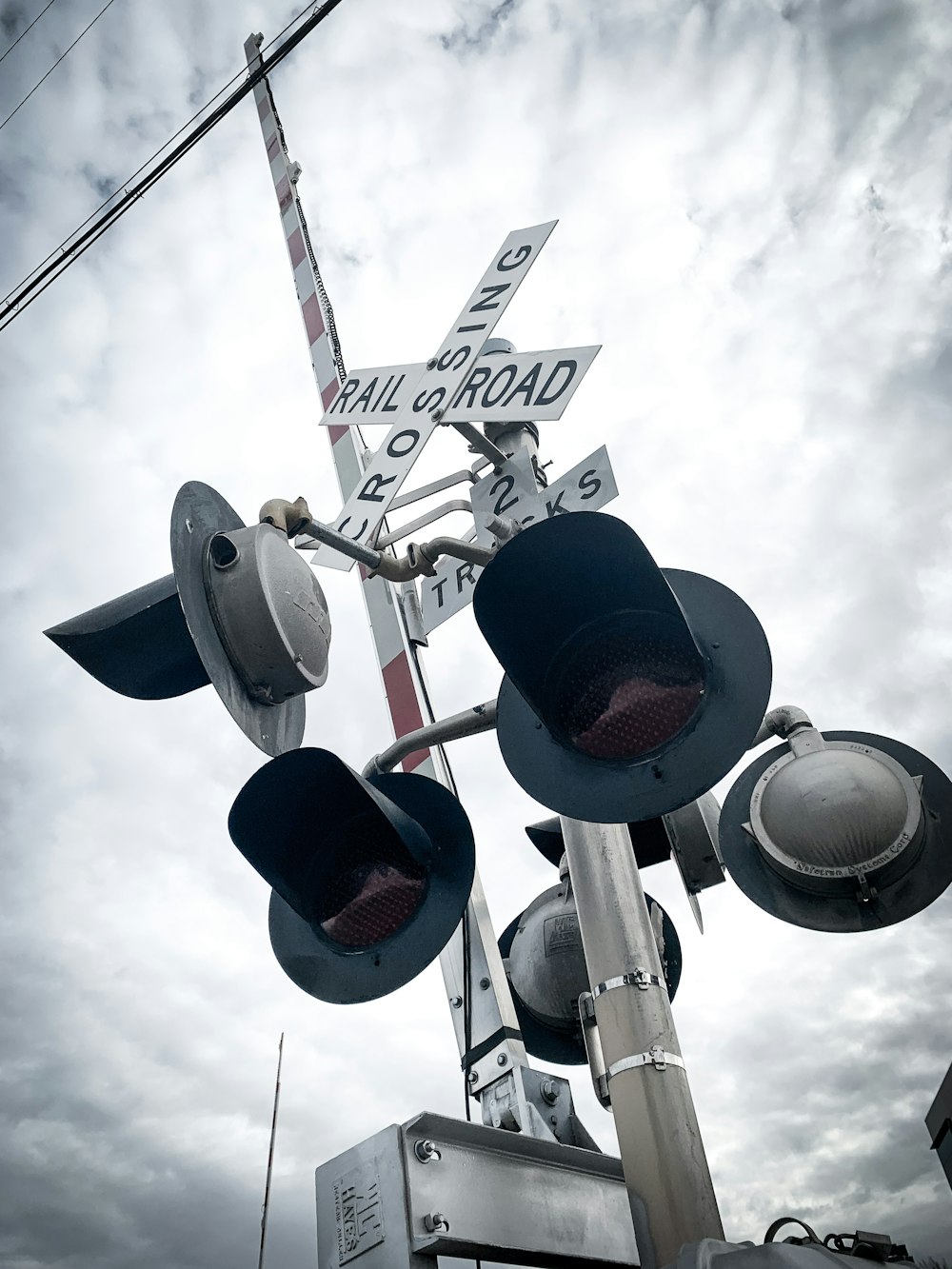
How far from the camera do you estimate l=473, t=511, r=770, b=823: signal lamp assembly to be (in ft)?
7.27

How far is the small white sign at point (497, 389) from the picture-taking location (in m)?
3.26

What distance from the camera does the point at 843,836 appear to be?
9.37ft

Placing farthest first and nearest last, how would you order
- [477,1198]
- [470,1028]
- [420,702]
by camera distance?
[420,702] < [470,1028] < [477,1198]

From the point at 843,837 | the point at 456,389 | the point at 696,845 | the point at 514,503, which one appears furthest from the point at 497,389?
the point at 843,837

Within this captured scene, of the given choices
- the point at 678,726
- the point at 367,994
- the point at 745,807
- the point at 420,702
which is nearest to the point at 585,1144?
the point at 367,994

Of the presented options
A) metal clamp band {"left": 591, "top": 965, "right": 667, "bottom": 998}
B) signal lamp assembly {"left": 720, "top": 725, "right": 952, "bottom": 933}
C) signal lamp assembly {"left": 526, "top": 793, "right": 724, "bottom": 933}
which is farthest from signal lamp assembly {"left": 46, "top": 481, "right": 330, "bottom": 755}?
signal lamp assembly {"left": 720, "top": 725, "right": 952, "bottom": 933}

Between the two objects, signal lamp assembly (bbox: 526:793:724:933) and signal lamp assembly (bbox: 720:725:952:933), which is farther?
signal lamp assembly (bbox: 526:793:724:933)

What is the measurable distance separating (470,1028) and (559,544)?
166cm

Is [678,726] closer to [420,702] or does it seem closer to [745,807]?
[745,807]

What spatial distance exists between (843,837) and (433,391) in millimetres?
1973

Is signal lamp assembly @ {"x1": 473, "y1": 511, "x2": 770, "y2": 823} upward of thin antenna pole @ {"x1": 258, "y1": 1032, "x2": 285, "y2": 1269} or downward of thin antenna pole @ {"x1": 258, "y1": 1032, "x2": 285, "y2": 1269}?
downward

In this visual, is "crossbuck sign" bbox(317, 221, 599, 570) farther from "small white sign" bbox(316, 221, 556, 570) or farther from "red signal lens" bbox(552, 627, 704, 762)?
"red signal lens" bbox(552, 627, 704, 762)

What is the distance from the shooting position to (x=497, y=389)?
3422mm

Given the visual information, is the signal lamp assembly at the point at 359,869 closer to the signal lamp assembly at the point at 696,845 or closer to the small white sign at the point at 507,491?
the signal lamp assembly at the point at 696,845
